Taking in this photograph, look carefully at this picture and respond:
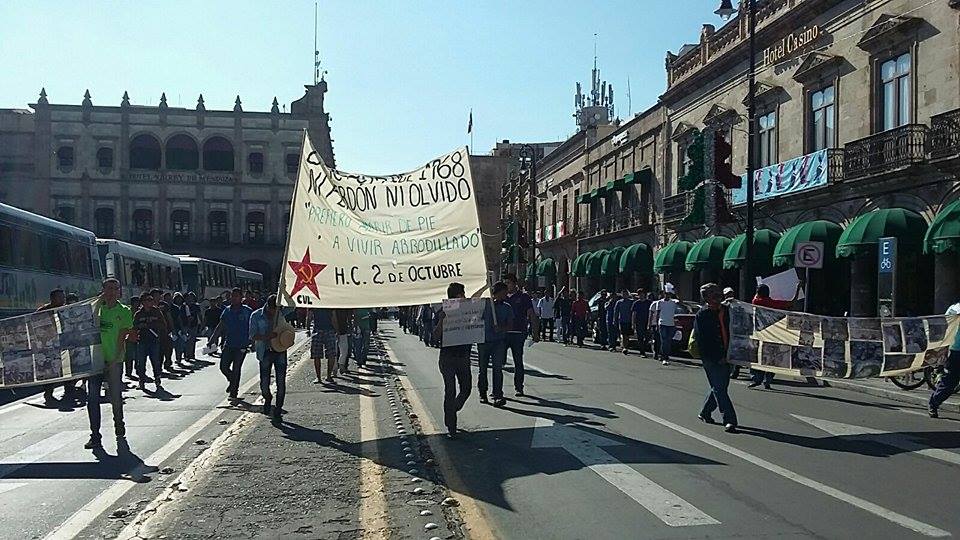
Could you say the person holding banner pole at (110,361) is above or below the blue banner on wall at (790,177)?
below

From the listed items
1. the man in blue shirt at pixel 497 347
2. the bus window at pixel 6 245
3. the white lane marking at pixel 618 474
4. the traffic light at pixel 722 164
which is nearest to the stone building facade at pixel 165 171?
the traffic light at pixel 722 164

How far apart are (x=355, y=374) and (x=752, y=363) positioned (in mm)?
9613

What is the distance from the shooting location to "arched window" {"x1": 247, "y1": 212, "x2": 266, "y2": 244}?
7944cm

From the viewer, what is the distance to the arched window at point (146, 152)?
7781cm

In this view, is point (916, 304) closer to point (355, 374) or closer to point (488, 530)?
point (355, 374)

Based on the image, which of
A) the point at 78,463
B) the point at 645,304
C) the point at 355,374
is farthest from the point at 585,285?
the point at 78,463

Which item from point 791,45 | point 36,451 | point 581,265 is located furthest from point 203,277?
point 36,451

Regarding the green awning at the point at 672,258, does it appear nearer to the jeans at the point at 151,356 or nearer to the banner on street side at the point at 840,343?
the jeans at the point at 151,356

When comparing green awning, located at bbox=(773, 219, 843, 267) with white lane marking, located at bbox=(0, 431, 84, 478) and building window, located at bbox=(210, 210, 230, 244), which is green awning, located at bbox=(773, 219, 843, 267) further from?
building window, located at bbox=(210, 210, 230, 244)

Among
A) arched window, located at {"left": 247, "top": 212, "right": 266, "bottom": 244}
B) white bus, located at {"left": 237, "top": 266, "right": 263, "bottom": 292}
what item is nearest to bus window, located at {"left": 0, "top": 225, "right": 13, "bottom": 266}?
white bus, located at {"left": 237, "top": 266, "right": 263, "bottom": 292}

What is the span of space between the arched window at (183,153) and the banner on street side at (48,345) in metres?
70.9

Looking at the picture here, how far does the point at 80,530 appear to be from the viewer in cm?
666

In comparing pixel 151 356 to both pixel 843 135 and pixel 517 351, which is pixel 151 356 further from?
pixel 843 135

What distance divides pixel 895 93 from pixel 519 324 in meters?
15.0
